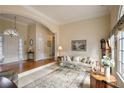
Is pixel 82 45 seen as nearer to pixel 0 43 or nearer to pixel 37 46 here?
pixel 37 46

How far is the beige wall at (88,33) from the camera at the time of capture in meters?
8.49

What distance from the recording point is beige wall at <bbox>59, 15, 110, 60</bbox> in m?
8.49

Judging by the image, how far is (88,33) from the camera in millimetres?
8922

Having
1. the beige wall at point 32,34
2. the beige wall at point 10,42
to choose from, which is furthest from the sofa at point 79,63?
the beige wall at point 10,42

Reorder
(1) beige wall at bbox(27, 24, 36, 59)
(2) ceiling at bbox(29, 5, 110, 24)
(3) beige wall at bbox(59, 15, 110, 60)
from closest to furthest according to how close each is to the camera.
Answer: (2) ceiling at bbox(29, 5, 110, 24) → (3) beige wall at bbox(59, 15, 110, 60) → (1) beige wall at bbox(27, 24, 36, 59)

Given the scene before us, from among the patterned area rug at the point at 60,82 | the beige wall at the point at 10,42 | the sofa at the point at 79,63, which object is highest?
the beige wall at the point at 10,42

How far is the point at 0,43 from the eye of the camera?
25.9ft

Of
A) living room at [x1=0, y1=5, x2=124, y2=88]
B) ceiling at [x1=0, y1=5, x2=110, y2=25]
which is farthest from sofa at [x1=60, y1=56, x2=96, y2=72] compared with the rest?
ceiling at [x1=0, y1=5, x2=110, y2=25]

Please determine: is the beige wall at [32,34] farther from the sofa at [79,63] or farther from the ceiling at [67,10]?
the sofa at [79,63]

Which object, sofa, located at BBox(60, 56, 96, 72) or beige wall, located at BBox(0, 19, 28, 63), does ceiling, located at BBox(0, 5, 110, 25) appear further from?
sofa, located at BBox(60, 56, 96, 72)

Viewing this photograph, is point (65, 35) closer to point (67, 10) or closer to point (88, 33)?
point (88, 33)

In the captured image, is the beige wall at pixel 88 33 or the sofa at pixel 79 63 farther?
the beige wall at pixel 88 33

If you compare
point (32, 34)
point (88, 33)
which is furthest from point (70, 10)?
point (32, 34)

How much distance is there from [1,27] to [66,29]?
4596 millimetres
